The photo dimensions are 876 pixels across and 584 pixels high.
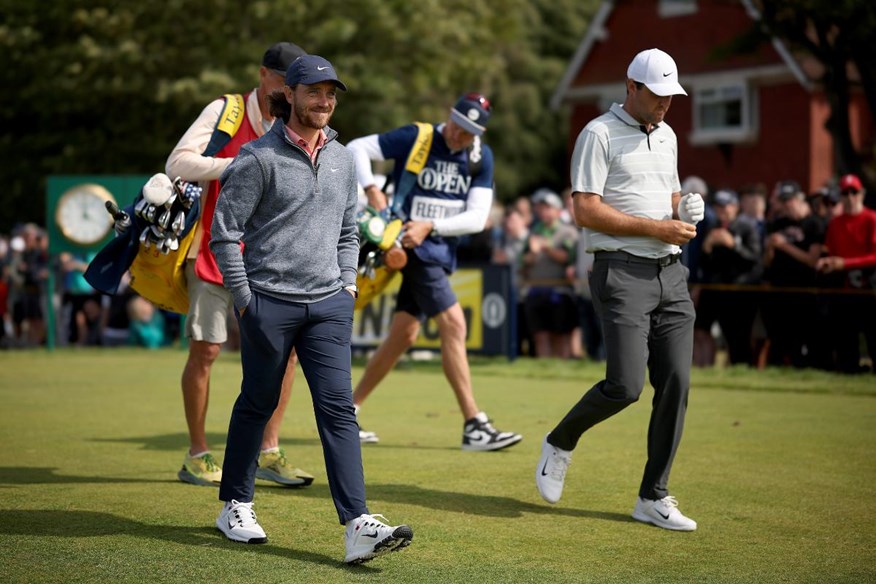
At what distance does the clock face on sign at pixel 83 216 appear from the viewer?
20297mm

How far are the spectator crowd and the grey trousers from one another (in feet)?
26.2

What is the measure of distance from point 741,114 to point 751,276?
74.1 feet

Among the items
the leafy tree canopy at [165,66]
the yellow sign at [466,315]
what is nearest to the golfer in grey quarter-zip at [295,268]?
the yellow sign at [466,315]

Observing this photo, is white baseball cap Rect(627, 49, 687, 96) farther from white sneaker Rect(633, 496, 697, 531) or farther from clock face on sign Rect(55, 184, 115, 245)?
clock face on sign Rect(55, 184, 115, 245)

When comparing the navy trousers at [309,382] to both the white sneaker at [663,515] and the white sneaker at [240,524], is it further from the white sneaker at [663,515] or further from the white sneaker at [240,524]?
the white sneaker at [663,515]

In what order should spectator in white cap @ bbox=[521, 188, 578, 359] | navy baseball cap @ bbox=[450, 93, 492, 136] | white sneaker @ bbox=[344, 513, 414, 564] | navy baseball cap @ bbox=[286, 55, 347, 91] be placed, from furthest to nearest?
spectator in white cap @ bbox=[521, 188, 578, 359] < navy baseball cap @ bbox=[450, 93, 492, 136] < navy baseball cap @ bbox=[286, 55, 347, 91] < white sneaker @ bbox=[344, 513, 414, 564]

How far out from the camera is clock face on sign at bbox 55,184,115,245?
2030cm

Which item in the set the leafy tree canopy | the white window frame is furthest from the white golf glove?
the white window frame

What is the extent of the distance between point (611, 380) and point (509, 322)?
9.69 metres

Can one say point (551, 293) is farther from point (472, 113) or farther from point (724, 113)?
point (724, 113)

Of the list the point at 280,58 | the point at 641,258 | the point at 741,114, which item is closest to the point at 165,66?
the point at 741,114

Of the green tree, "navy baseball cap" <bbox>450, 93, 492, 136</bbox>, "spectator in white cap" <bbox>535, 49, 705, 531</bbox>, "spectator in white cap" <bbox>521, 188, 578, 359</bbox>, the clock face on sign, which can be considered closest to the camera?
"spectator in white cap" <bbox>535, 49, 705, 531</bbox>

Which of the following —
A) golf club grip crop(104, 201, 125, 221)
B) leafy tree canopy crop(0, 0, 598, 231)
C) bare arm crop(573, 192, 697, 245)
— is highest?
leafy tree canopy crop(0, 0, 598, 231)

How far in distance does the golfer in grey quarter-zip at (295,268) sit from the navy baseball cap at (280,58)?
1.10 metres
